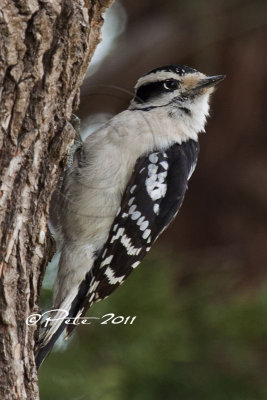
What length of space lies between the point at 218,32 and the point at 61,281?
2.41m

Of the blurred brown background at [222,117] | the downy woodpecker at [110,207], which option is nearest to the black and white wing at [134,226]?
the downy woodpecker at [110,207]

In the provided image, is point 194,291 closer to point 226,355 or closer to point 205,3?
point 226,355

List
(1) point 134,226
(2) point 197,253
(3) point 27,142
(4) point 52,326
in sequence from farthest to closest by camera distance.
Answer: (2) point 197,253
(1) point 134,226
(4) point 52,326
(3) point 27,142

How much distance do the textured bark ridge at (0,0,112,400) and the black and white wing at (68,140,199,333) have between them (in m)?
0.81

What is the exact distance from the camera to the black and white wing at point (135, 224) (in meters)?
3.44

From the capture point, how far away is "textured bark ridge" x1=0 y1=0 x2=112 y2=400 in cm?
232

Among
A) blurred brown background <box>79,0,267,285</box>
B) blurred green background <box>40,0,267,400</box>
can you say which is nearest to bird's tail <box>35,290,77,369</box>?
blurred green background <box>40,0,267,400</box>

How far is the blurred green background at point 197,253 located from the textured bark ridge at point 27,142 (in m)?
0.93

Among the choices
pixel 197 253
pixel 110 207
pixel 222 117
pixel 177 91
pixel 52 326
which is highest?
pixel 177 91

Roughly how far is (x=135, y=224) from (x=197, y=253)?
1498 mm

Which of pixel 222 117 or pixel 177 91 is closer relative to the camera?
pixel 177 91

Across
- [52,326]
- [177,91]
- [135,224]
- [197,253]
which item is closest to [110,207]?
[135,224]

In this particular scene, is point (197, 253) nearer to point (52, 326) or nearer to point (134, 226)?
point (134, 226)

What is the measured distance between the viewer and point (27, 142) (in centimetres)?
243
